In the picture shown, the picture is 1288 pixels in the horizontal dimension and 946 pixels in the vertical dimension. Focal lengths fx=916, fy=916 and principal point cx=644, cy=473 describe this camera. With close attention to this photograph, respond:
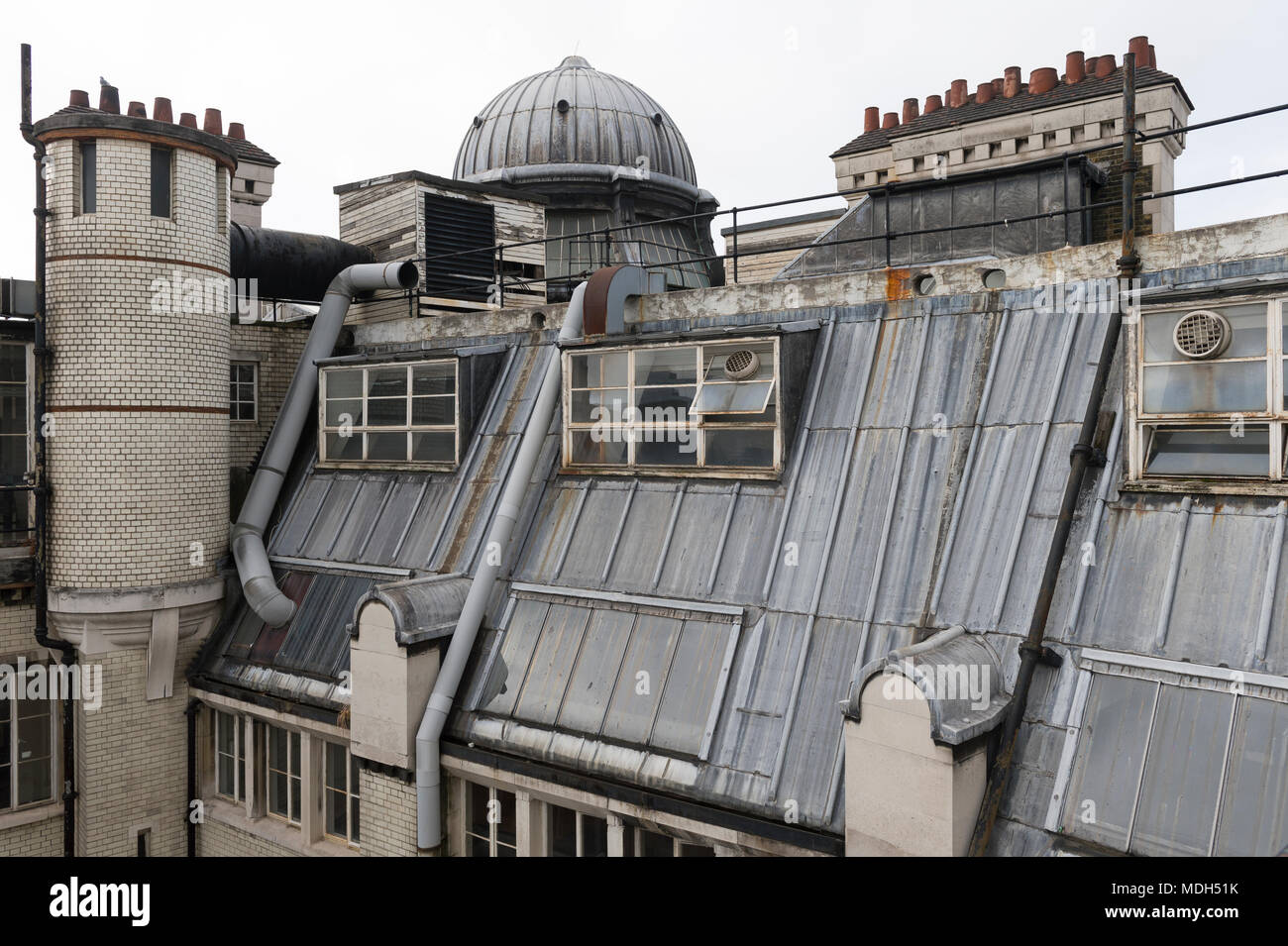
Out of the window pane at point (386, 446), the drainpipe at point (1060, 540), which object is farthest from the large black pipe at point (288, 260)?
the drainpipe at point (1060, 540)

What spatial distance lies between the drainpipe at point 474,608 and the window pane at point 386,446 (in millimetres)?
2537

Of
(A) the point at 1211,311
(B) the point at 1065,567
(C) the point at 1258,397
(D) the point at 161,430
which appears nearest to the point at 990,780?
(B) the point at 1065,567

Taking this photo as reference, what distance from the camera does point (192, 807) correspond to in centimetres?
1410

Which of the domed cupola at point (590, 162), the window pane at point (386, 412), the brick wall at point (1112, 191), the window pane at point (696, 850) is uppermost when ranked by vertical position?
the domed cupola at point (590, 162)

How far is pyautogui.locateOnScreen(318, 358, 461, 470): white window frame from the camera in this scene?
13.5 metres

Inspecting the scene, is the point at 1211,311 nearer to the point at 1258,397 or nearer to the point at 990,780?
the point at 1258,397

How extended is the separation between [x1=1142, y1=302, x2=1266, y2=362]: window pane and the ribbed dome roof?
18.2 metres

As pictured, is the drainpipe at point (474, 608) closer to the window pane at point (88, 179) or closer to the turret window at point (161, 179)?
the turret window at point (161, 179)

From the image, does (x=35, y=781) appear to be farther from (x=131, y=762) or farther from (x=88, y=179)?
(x=88, y=179)

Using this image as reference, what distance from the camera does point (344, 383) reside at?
1486 centimetres

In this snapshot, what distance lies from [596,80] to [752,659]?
21.4 meters

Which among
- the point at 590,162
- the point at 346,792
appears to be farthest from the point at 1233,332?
the point at 590,162

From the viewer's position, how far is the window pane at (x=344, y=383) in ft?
48.1

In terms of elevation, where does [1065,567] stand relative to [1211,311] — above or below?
below
